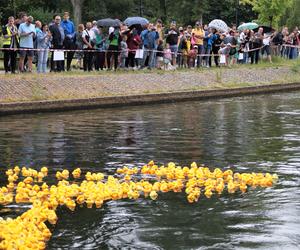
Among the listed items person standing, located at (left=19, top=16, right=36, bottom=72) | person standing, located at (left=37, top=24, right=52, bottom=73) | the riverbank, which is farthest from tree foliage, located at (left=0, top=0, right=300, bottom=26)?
person standing, located at (left=19, top=16, right=36, bottom=72)

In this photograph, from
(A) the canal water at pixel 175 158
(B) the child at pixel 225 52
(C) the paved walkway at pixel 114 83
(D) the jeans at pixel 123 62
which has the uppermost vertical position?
(B) the child at pixel 225 52

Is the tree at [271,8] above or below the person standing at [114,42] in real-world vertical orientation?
above

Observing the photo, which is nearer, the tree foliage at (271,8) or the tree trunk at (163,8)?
the tree foliage at (271,8)

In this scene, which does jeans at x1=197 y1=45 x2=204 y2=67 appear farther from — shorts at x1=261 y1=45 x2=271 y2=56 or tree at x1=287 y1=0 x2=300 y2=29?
tree at x1=287 y1=0 x2=300 y2=29

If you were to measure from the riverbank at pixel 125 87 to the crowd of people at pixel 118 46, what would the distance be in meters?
0.92

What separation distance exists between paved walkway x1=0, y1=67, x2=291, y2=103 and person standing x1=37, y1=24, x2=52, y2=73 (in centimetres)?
68

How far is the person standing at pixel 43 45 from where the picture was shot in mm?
23953

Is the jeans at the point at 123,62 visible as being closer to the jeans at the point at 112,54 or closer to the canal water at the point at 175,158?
the jeans at the point at 112,54

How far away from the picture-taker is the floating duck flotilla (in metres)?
9.79

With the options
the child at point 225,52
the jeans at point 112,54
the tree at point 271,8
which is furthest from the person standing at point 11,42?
the tree at point 271,8

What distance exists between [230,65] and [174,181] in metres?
22.0

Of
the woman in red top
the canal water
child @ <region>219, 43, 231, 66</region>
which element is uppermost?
the woman in red top

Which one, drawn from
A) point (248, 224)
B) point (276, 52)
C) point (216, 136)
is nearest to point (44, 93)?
point (216, 136)

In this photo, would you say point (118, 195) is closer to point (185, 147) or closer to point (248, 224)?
point (248, 224)
